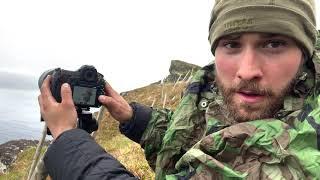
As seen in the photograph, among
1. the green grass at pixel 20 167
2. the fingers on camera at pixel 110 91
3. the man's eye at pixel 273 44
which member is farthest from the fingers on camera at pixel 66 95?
the green grass at pixel 20 167

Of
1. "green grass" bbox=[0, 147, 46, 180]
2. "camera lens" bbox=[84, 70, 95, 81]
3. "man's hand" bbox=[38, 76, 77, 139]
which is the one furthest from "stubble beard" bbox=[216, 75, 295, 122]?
"green grass" bbox=[0, 147, 46, 180]

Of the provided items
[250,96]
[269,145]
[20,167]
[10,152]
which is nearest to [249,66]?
[250,96]

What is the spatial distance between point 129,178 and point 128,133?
166 centimetres

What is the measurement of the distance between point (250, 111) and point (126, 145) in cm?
1129

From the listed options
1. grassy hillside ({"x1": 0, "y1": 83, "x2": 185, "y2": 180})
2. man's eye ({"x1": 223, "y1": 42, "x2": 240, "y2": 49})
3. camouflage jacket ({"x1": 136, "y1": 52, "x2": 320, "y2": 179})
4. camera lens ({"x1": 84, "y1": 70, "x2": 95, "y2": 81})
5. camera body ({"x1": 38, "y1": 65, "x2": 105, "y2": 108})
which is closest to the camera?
camouflage jacket ({"x1": 136, "y1": 52, "x2": 320, "y2": 179})

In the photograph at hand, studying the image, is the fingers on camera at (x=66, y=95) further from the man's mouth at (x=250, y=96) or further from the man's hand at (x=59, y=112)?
the man's mouth at (x=250, y=96)

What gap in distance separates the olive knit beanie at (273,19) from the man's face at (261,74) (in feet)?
0.19

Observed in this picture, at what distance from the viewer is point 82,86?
3594mm

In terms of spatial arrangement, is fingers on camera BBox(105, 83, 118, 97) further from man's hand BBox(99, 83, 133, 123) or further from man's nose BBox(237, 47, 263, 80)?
man's nose BBox(237, 47, 263, 80)

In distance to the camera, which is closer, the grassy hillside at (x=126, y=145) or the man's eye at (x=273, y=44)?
the man's eye at (x=273, y=44)

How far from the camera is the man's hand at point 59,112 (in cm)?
325

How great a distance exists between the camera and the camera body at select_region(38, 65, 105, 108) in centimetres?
347

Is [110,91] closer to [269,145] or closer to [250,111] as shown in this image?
[250,111]

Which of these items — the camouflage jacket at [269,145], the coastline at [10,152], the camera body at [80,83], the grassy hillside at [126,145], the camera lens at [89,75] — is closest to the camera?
the camouflage jacket at [269,145]
